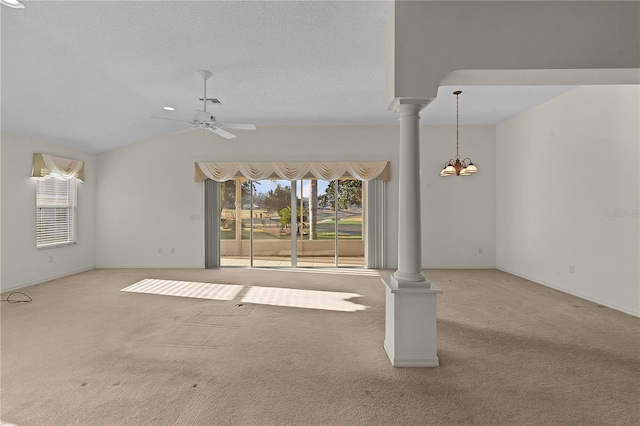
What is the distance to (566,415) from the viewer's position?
2.08m

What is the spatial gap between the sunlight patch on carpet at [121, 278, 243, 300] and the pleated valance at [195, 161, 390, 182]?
7.72 ft

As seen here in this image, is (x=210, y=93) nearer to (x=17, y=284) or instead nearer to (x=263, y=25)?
(x=263, y=25)

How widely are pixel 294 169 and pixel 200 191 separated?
212 centimetres

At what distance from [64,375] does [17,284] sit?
157 inches

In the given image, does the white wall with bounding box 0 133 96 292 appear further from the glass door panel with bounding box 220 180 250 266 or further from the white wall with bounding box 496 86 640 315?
the white wall with bounding box 496 86 640 315

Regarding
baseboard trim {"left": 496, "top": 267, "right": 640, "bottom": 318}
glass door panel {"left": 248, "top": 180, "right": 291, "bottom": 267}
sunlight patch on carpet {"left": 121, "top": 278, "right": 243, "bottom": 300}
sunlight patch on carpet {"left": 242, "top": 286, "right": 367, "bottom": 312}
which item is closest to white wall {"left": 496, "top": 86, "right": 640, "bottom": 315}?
baseboard trim {"left": 496, "top": 267, "right": 640, "bottom": 318}

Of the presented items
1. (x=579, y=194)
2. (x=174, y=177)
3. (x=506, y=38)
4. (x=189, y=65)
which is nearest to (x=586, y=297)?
(x=579, y=194)

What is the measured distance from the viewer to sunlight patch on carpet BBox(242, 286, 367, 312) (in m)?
4.38

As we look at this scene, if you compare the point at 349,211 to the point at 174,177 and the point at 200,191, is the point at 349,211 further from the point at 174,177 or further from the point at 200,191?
the point at 174,177

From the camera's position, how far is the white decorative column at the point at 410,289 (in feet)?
8.93

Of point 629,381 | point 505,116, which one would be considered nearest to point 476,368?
point 629,381

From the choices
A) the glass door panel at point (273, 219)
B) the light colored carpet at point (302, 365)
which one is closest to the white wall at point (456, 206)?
the light colored carpet at point (302, 365)

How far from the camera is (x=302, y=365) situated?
2.73 metres

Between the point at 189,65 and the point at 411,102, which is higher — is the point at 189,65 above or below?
above
